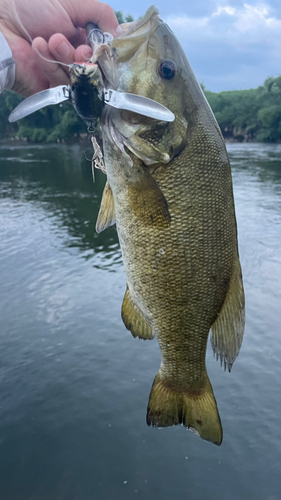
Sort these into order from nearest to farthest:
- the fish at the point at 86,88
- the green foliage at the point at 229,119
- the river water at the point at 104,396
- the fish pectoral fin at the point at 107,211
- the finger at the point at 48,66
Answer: the fish at the point at 86,88 < the finger at the point at 48,66 < the fish pectoral fin at the point at 107,211 < the river water at the point at 104,396 < the green foliage at the point at 229,119

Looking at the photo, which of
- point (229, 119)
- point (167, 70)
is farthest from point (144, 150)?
point (229, 119)

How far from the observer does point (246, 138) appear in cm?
5678

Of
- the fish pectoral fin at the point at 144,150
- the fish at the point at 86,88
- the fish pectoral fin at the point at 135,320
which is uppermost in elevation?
the fish at the point at 86,88

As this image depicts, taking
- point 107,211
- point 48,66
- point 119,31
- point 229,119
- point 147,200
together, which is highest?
point 119,31

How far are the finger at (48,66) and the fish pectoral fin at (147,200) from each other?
784mm

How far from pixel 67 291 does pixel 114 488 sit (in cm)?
573

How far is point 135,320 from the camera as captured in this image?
2531mm

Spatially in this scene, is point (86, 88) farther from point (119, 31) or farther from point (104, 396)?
point (104, 396)

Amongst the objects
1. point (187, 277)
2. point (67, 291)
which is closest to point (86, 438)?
point (67, 291)

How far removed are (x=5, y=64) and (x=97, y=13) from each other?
0.63 meters

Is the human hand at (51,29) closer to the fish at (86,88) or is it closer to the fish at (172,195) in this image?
the fish at (172,195)

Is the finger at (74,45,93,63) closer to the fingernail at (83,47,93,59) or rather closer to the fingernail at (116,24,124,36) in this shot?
the fingernail at (83,47,93,59)

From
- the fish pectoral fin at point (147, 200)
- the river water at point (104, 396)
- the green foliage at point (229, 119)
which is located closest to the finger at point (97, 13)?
the fish pectoral fin at point (147, 200)

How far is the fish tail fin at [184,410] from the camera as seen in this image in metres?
2.43
